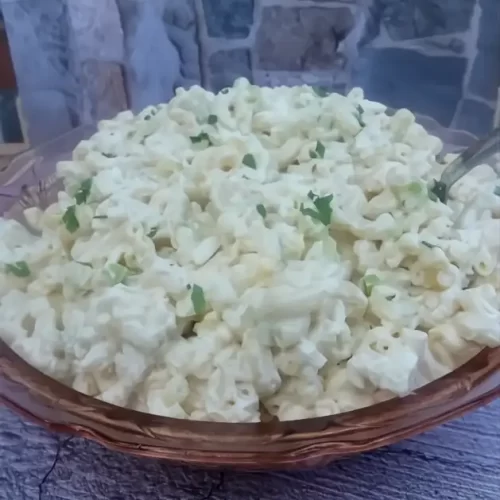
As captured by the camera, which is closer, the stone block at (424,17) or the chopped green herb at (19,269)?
the chopped green herb at (19,269)

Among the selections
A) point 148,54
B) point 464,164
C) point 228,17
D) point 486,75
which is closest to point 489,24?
point 486,75

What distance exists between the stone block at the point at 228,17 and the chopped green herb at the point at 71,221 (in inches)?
30.4

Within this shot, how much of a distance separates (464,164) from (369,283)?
17 centimetres

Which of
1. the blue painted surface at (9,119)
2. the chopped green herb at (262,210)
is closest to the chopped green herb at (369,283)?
the chopped green herb at (262,210)

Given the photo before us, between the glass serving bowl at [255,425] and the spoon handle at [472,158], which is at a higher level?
the spoon handle at [472,158]

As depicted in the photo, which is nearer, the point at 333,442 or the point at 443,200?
the point at 333,442

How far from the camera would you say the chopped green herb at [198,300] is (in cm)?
57

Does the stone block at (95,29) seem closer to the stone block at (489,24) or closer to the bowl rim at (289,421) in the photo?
the stone block at (489,24)

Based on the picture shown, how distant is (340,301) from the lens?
0.58m

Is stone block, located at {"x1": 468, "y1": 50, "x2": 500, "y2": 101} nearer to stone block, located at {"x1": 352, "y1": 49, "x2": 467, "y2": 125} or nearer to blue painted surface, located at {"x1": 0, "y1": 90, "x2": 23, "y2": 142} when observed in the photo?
stone block, located at {"x1": 352, "y1": 49, "x2": 467, "y2": 125}

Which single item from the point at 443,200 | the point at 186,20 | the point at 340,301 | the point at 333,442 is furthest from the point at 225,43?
the point at 333,442

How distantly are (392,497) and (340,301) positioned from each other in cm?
18

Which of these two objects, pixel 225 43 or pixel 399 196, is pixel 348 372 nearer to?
pixel 399 196

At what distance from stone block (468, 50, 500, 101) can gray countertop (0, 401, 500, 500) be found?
88cm
